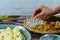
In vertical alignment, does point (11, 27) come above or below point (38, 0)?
below

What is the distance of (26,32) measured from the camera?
0.79 metres

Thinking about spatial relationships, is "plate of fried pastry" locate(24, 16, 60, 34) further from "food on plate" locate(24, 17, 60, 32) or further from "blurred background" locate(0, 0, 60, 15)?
"blurred background" locate(0, 0, 60, 15)

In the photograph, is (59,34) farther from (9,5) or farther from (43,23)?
(9,5)

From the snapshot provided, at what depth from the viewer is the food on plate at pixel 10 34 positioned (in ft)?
2.39

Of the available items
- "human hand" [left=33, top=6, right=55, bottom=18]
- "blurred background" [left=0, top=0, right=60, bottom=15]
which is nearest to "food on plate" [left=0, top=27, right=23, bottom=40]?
"human hand" [left=33, top=6, right=55, bottom=18]

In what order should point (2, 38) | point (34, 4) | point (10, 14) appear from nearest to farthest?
point (2, 38), point (10, 14), point (34, 4)

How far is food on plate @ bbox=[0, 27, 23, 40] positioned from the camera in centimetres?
73

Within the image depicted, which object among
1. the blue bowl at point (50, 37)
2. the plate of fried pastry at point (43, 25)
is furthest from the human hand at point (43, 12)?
the blue bowl at point (50, 37)

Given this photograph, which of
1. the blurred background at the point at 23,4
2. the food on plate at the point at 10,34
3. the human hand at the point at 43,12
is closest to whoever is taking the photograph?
the food on plate at the point at 10,34

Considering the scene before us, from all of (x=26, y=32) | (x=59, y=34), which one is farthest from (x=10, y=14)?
(x=59, y=34)

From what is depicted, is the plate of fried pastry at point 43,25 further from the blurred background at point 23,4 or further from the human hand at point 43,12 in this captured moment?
the blurred background at point 23,4

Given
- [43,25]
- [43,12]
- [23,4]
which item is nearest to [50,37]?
[43,25]

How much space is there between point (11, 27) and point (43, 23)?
0.18 meters

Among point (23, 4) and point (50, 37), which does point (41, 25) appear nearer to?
point (50, 37)
